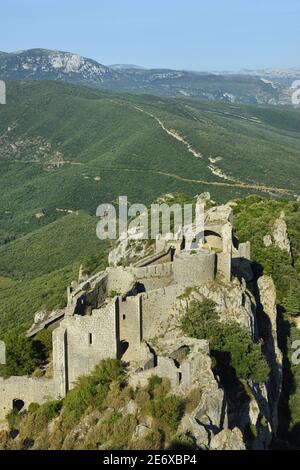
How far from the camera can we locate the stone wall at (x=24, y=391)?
68.9ft

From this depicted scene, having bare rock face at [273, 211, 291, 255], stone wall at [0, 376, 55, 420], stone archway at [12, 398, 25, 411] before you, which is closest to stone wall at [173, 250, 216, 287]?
stone wall at [0, 376, 55, 420]

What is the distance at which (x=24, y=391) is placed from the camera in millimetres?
21391

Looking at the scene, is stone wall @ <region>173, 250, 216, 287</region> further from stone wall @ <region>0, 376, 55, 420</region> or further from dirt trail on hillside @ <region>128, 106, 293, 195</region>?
dirt trail on hillside @ <region>128, 106, 293, 195</region>

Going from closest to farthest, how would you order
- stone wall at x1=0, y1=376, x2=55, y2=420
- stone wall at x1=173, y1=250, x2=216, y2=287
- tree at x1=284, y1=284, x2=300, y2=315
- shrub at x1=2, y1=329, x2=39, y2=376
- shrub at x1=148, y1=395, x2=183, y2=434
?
shrub at x1=148, y1=395, x2=183, y2=434 → stone wall at x1=0, y1=376, x2=55, y2=420 → shrub at x1=2, y1=329, x2=39, y2=376 → stone wall at x1=173, y1=250, x2=216, y2=287 → tree at x1=284, y1=284, x2=300, y2=315

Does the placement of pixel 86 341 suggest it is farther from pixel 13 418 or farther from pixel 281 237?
pixel 281 237

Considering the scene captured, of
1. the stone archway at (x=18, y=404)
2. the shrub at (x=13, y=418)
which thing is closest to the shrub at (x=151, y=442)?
the shrub at (x=13, y=418)

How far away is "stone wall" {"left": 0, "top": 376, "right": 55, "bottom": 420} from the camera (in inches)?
827

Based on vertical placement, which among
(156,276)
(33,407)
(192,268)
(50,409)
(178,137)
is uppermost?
(192,268)

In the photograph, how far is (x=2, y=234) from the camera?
110m

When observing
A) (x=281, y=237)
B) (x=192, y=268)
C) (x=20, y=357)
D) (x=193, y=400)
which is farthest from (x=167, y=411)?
(x=281, y=237)

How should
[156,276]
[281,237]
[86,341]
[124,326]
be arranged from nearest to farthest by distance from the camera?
[86,341]
[124,326]
[156,276]
[281,237]

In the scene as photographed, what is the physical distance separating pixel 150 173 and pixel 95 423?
104075 millimetres

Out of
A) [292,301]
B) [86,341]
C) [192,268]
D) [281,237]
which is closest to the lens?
[86,341]
